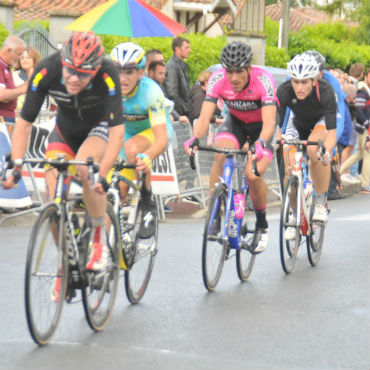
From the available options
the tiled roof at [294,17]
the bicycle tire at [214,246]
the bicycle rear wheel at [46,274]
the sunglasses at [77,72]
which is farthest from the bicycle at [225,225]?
the tiled roof at [294,17]

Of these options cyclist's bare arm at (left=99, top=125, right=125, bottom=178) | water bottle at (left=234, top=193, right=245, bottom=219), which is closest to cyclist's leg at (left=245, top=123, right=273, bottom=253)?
water bottle at (left=234, top=193, right=245, bottom=219)

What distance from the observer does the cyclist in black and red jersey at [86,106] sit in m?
6.07

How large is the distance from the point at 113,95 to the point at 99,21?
27.8ft

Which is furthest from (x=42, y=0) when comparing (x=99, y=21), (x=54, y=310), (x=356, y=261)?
(x=54, y=310)

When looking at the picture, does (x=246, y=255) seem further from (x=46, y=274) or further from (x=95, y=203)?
(x=46, y=274)

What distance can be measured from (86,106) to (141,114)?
1.17 meters

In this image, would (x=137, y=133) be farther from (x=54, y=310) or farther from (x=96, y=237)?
(x=54, y=310)

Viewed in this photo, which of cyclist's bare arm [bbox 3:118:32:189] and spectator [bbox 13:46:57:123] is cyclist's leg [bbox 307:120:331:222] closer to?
cyclist's bare arm [bbox 3:118:32:189]

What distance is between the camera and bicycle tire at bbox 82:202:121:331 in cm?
628

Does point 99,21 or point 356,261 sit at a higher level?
point 99,21

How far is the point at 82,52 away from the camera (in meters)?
6.02

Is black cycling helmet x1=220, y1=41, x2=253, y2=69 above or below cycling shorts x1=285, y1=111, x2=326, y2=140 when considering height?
above

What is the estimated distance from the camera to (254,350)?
613 centimetres

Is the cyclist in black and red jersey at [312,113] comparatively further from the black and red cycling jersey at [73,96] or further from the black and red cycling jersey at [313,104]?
the black and red cycling jersey at [73,96]
